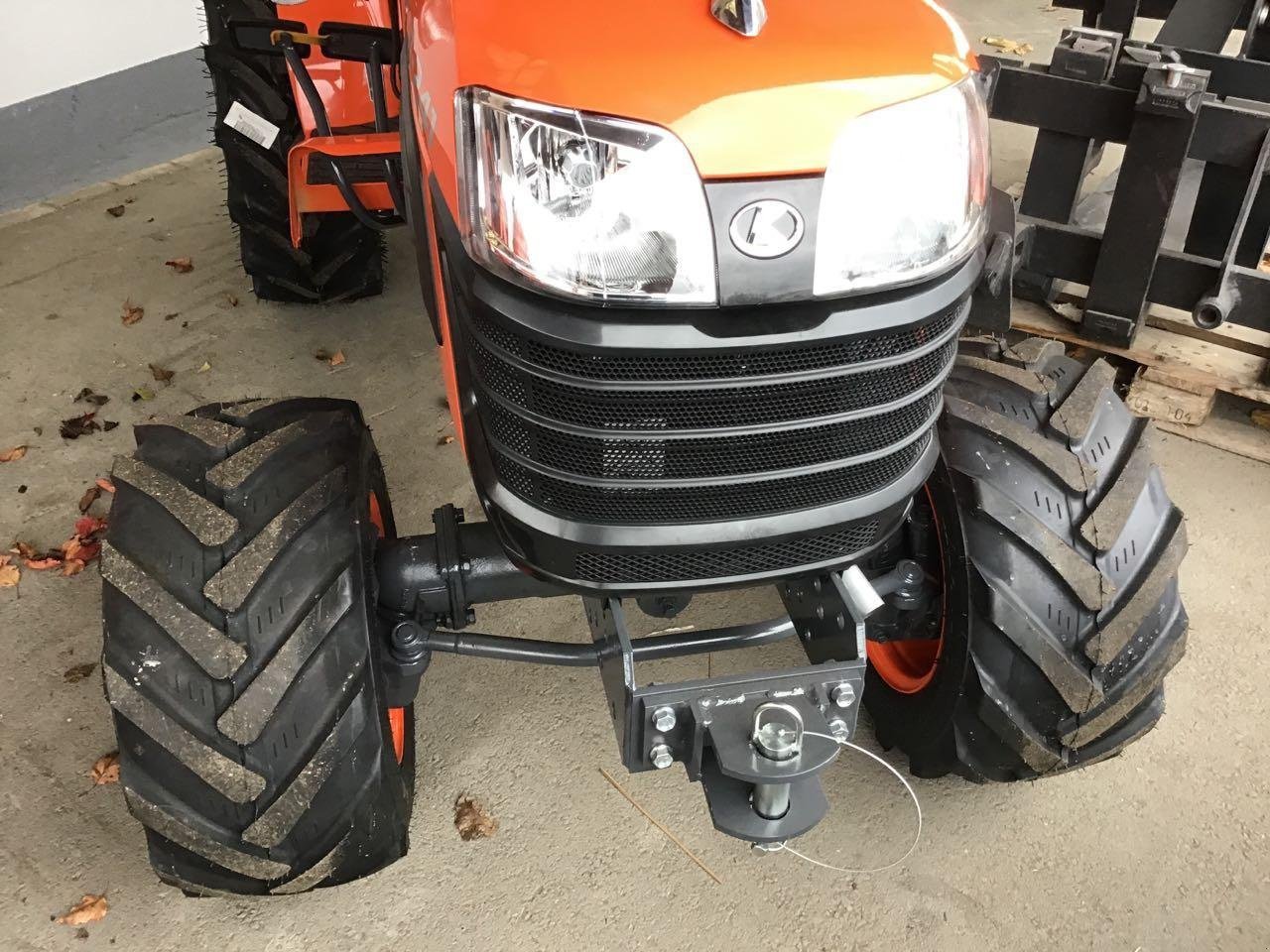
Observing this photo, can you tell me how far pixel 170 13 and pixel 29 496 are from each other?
2795mm

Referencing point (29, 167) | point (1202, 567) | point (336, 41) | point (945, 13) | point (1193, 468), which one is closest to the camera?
point (945, 13)

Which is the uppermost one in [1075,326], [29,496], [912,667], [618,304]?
[618,304]

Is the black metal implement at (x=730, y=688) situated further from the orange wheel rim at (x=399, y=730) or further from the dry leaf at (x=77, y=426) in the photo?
the dry leaf at (x=77, y=426)

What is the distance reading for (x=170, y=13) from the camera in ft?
15.8

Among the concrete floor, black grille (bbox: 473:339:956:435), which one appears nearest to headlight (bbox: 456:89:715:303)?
black grille (bbox: 473:339:956:435)

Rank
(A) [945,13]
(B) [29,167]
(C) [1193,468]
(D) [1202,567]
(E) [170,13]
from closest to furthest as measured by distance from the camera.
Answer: (A) [945,13] → (D) [1202,567] → (C) [1193,468] → (B) [29,167] → (E) [170,13]

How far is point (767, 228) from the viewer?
1201mm

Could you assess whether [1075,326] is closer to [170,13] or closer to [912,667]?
[912,667]

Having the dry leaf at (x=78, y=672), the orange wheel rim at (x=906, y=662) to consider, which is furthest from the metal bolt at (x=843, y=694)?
the dry leaf at (x=78, y=672)

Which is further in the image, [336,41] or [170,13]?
[170,13]

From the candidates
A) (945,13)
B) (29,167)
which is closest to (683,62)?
(945,13)

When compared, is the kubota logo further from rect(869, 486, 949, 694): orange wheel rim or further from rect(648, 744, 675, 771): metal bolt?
rect(869, 486, 949, 694): orange wheel rim

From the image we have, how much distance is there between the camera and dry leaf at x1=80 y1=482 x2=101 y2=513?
2996 millimetres

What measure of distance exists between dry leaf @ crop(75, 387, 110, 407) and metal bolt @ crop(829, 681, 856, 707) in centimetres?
276
